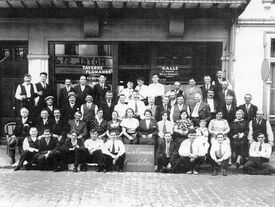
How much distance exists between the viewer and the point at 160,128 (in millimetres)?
10453

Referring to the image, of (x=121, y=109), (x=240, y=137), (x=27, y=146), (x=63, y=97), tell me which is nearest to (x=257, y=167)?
(x=240, y=137)

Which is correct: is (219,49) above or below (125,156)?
above

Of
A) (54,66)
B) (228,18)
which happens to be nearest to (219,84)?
(228,18)

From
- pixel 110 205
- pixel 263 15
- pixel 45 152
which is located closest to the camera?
pixel 110 205

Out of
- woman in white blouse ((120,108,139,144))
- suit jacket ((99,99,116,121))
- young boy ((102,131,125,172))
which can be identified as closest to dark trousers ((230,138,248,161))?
woman in white blouse ((120,108,139,144))

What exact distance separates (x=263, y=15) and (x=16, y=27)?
6881mm

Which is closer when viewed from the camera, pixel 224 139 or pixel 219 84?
pixel 224 139

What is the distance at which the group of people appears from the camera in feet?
32.6

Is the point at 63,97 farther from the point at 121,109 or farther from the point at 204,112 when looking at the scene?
the point at 204,112

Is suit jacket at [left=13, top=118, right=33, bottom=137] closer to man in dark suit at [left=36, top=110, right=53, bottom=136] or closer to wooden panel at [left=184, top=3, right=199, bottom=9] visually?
man in dark suit at [left=36, top=110, right=53, bottom=136]

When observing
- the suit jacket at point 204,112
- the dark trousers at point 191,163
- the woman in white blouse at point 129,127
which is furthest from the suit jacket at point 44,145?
the suit jacket at point 204,112

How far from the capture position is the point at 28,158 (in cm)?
994

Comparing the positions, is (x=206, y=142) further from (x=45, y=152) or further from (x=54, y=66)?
(x=54, y=66)

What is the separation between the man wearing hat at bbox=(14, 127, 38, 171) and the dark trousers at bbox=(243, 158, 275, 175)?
488 centimetres
